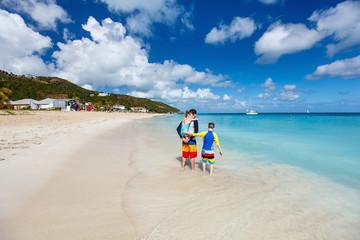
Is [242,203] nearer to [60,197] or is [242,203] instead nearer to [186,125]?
[186,125]

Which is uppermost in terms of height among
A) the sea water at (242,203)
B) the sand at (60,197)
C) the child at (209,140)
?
the child at (209,140)

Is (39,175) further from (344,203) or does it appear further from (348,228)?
(344,203)

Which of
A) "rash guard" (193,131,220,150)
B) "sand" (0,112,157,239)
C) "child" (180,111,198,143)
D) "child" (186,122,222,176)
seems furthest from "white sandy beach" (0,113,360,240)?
"child" (180,111,198,143)

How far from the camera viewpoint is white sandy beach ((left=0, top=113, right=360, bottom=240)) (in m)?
2.86

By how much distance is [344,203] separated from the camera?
454 centimetres

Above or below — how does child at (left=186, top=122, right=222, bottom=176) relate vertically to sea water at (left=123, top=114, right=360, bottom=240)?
above

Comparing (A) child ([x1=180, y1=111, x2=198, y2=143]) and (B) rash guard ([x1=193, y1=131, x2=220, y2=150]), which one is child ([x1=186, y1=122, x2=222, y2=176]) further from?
(A) child ([x1=180, y1=111, x2=198, y2=143])

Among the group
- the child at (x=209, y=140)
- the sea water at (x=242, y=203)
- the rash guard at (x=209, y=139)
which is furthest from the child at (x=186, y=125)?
the sea water at (x=242, y=203)

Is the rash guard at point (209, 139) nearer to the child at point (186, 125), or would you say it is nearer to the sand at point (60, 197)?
the child at point (186, 125)

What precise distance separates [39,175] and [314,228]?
268 inches

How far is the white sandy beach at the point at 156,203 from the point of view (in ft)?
9.37

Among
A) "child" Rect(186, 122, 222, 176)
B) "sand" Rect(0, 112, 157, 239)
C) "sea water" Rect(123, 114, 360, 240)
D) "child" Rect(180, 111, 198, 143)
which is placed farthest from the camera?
"child" Rect(180, 111, 198, 143)

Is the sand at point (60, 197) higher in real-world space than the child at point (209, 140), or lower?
lower

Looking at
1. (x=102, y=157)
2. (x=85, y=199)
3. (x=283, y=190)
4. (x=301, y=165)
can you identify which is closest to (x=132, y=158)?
(x=102, y=157)
